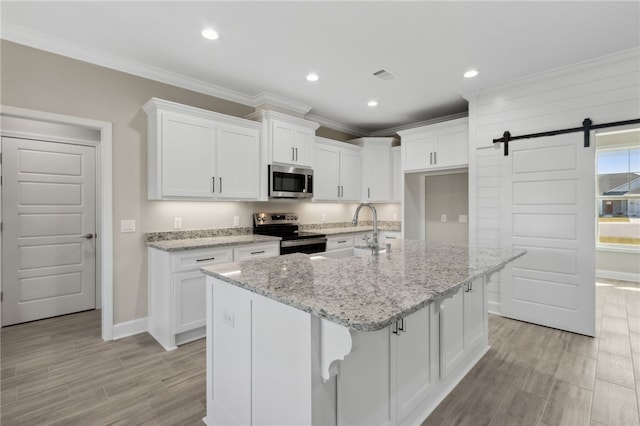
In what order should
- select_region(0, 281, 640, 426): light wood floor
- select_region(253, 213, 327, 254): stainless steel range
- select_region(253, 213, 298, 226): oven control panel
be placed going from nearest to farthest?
select_region(0, 281, 640, 426): light wood floor < select_region(253, 213, 327, 254): stainless steel range < select_region(253, 213, 298, 226): oven control panel

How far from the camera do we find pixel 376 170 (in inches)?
209

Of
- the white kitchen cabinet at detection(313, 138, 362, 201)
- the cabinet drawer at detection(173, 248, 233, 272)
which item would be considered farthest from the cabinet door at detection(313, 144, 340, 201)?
the cabinet drawer at detection(173, 248, 233, 272)

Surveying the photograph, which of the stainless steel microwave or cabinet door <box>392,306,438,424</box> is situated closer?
cabinet door <box>392,306,438,424</box>

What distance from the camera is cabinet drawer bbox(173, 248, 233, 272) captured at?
2895mm

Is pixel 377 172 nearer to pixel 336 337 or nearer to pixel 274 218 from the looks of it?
pixel 274 218

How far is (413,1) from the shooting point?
2178mm

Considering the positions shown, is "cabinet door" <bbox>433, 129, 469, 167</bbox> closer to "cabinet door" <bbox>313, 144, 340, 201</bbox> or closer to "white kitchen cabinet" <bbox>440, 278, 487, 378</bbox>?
"cabinet door" <bbox>313, 144, 340, 201</bbox>

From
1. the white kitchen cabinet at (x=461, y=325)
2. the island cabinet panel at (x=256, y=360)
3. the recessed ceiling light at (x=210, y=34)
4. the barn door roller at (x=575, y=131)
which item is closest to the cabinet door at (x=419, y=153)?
the barn door roller at (x=575, y=131)

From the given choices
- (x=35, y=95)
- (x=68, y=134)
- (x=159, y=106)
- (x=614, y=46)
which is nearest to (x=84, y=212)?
(x=68, y=134)

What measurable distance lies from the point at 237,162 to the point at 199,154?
461 mm

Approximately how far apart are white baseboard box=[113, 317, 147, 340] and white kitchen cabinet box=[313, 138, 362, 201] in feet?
8.74

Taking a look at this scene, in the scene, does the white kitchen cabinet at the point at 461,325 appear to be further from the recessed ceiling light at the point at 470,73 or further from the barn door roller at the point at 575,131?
the recessed ceiling light at the point at 470,73

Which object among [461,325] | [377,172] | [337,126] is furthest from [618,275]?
[337,126]

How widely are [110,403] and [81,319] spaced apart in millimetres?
2043
